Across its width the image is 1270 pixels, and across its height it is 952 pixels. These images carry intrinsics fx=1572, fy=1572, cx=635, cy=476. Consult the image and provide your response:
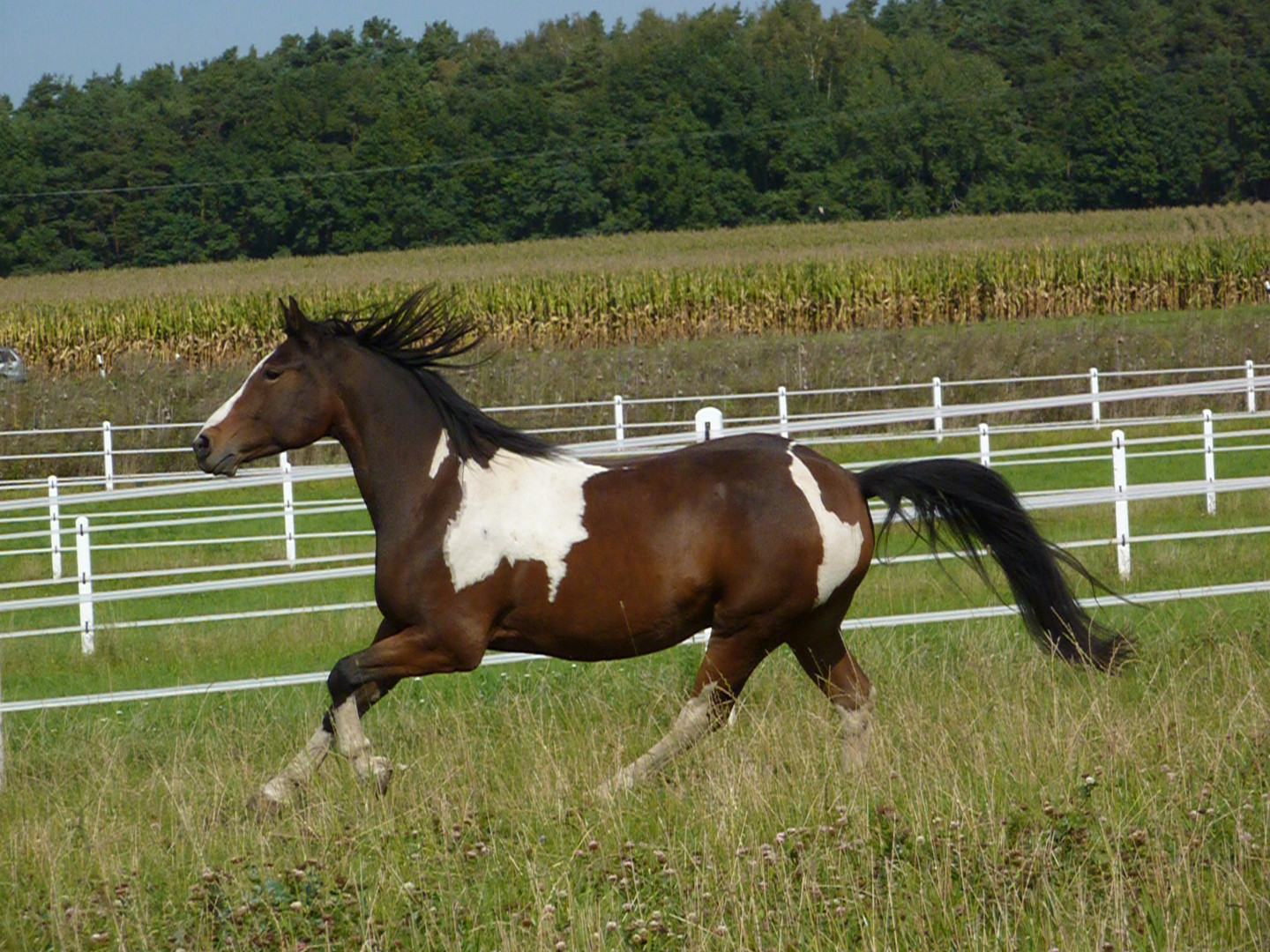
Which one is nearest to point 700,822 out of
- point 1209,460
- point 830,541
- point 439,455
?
point 830,541

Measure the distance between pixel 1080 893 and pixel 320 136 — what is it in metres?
81.8

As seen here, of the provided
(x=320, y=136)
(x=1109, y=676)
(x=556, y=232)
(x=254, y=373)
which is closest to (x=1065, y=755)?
(x=1109, y=676)

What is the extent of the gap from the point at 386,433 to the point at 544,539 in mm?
774

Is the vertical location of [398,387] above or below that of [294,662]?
above

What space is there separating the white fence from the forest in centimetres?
5378

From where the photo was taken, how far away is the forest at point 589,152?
252ft

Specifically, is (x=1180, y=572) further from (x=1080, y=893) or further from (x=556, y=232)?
(x=556, y=232)

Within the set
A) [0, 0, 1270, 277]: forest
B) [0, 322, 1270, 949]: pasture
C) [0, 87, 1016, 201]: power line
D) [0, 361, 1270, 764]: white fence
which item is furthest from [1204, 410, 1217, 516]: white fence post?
[0, 87, 1016, 201]: power line

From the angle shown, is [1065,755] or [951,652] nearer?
[1065,755]

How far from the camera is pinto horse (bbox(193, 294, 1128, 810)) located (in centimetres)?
578

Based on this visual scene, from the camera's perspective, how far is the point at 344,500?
16156 millimetres

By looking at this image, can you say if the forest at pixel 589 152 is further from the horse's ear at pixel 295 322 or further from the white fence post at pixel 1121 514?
the horse's ear at pixel 295 322

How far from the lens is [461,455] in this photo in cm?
607

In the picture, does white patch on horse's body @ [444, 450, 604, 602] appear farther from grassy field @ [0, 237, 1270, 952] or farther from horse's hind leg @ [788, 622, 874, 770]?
horse's hind leg @ [788, 622, 874, 770]
